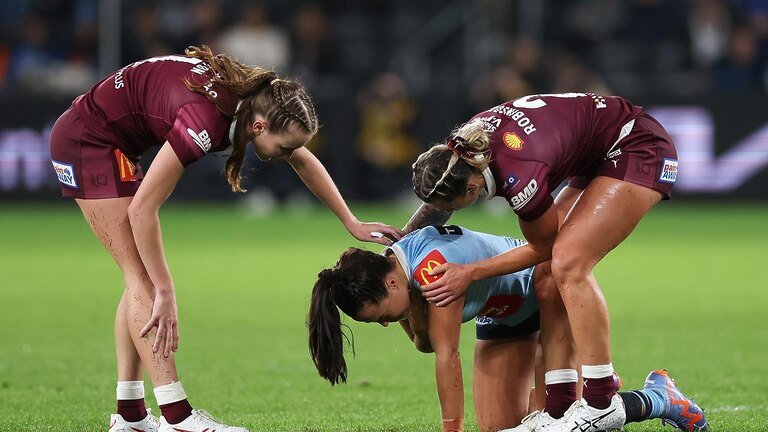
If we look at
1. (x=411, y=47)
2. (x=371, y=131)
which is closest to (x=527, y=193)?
(x=371, y=131)

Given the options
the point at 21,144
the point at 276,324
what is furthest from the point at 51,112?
the point at 276,324

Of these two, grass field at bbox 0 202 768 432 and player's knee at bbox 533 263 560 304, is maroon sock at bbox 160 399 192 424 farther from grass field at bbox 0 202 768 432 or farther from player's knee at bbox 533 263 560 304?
player's knee at bbox 533 263 560 304

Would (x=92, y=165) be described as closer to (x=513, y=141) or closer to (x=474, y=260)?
(x=474, y=260)

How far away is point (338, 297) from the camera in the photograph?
5.67 meters

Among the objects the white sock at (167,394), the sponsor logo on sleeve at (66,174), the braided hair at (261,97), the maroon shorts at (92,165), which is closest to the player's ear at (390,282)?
the braided hair at (261,97)

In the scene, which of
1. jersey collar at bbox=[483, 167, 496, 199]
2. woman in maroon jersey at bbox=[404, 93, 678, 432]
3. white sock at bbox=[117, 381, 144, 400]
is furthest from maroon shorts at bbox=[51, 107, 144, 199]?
jersey collar at bbox=[483, 167, 496, 199]

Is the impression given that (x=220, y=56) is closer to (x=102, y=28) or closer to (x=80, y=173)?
(x=80, y=173)

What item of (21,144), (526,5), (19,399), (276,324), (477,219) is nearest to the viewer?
(19,399)

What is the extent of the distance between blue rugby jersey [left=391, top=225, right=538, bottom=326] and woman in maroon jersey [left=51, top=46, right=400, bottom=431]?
29.6 inches

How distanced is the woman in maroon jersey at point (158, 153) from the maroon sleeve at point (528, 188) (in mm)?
953

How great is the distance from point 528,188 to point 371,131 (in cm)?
1404

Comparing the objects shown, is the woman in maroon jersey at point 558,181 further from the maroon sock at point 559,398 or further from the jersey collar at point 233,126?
the jersey collar at point 233,126

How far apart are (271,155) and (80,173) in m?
0.96

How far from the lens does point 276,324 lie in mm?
9594
